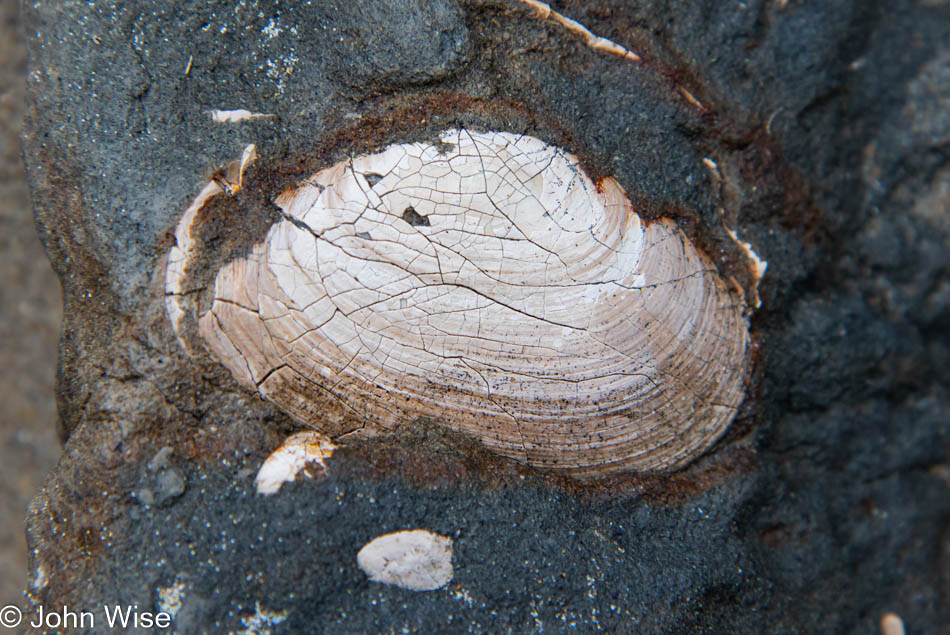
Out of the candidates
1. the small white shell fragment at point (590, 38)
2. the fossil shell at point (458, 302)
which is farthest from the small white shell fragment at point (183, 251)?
the small white shell fragment at point (590, 38)

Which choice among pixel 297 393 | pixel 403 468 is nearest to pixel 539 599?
pixel 403 468

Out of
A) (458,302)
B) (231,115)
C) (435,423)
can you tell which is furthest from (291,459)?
(231,115)

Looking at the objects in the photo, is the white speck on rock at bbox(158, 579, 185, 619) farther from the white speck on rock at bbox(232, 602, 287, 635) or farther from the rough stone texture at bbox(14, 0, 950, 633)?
the white speck on rock at bbox(232, 602, 287, 635)

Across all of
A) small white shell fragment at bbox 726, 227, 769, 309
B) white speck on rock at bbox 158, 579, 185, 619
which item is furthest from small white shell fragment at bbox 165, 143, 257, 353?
small white shell fragment at bbox 726, 227, 769, 309

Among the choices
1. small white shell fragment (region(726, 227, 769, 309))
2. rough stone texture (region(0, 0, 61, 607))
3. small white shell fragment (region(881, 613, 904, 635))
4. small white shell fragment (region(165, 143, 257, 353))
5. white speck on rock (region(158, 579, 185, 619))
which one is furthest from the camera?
rough stone texture (region(0, 0, 61, 607))

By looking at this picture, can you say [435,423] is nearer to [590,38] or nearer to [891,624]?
[590,38]
